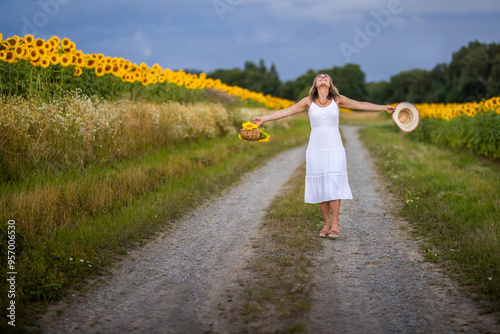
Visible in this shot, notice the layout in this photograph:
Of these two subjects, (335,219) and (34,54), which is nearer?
(335,219)

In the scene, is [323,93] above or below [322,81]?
below

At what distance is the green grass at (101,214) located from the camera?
13.9ft

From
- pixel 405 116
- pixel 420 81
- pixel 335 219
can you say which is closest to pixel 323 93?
pixel 405 116

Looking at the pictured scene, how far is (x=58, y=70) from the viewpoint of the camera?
10039 mm

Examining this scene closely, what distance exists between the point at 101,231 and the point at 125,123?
4.83 m

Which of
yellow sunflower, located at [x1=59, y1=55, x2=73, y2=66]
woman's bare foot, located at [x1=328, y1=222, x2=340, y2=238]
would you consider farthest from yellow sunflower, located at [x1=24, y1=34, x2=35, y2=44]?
woman's bare foot, located at [x1=328, y1=222, x2=340, y2=238]

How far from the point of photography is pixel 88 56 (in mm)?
11125

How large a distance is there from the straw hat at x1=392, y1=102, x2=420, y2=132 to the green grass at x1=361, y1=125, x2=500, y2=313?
1.51 m

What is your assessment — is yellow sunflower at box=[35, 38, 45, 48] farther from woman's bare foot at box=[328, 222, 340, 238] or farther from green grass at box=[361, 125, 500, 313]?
green grass at box=[361, 125, 500, 313]

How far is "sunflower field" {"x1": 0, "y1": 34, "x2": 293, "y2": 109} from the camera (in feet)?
29.1

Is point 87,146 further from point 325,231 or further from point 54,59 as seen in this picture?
point 325,231

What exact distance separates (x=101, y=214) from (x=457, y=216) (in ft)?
17.6

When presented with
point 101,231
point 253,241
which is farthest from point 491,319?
point 101,231

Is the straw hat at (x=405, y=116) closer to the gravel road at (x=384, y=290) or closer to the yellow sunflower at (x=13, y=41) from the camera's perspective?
the gravel road at (x=384, y=290)
